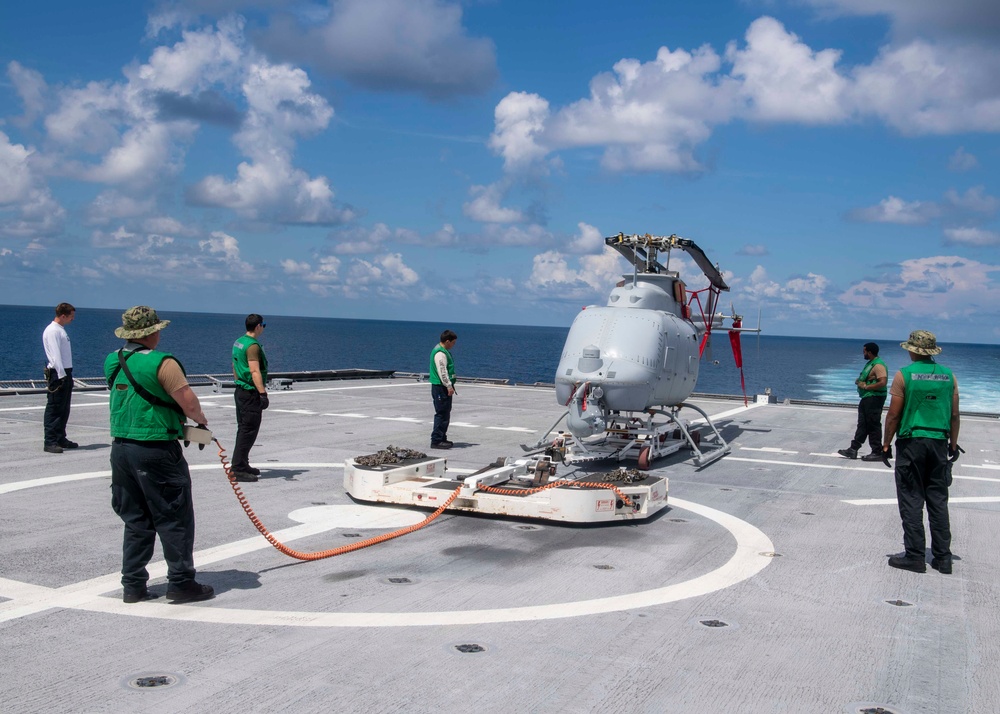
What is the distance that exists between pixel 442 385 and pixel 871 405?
7.62 m

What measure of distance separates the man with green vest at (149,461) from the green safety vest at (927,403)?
6.00 metres

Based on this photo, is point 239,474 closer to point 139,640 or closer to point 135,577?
point 135,577

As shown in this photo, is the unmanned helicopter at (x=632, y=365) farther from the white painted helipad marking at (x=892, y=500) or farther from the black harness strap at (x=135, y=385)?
the black harness strap at (x=135, y=385)

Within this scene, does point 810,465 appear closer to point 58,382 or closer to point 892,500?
point 892,500

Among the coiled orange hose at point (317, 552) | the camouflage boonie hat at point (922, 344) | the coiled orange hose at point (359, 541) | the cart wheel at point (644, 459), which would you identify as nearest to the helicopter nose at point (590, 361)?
the cart wheel at point (644, 459)

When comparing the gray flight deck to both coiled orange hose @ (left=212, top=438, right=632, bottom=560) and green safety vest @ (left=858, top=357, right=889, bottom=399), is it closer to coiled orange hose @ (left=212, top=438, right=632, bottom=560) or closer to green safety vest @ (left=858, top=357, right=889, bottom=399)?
coiled orange hose @ (left=212, top=438, right=632, bottom=560)

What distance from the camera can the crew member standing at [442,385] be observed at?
13.4m

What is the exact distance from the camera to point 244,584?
20.1ft

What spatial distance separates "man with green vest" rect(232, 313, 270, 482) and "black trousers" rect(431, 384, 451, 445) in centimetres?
375

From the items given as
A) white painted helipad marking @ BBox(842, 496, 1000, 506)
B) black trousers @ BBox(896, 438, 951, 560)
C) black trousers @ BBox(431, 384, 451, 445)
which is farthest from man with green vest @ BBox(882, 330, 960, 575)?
black trousers @ BBox(431, 384, 451, 445)

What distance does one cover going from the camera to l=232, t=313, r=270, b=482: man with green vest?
33.4 ft

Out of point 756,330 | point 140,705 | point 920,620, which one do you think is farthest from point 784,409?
point 140,705

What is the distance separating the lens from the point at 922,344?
741cm

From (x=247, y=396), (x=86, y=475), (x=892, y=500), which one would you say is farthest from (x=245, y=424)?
(x=892, y=500)
